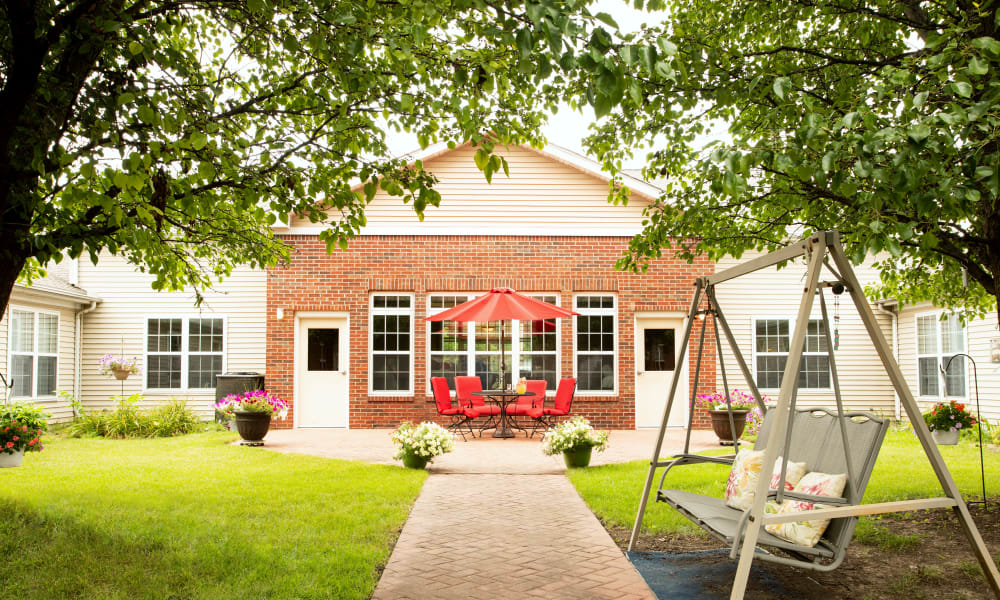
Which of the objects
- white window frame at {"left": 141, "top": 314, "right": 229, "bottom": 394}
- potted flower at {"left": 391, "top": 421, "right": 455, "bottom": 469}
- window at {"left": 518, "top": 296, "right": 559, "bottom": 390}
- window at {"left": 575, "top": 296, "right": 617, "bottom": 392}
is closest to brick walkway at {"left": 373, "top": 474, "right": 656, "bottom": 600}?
potted flower at {"left": 391, "top": 421, "right": 455, "bottom": 469}

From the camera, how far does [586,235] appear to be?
48.3 ft

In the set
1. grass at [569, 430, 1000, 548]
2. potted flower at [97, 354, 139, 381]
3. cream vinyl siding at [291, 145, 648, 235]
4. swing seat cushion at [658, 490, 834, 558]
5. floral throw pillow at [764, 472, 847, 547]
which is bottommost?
grass at [569, 430, 1000, 548]

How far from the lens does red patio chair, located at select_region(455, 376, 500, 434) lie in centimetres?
1297

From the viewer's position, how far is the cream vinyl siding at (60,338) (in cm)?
1345

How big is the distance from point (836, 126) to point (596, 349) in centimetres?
1095

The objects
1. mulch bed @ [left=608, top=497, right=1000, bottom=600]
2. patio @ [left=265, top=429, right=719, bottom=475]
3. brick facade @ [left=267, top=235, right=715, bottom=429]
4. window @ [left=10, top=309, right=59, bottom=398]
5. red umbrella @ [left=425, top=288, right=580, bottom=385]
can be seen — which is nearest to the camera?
mulch bed @ [left=608, top=497, right=1000, bottom=600]

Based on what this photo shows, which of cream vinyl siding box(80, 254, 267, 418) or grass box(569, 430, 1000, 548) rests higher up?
cream vinyl siding box(80, 254, 267, 418)

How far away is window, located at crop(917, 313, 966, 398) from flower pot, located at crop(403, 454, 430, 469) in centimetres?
1016

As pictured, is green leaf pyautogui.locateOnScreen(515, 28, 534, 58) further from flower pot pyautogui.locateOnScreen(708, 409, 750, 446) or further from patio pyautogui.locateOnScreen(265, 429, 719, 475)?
flower pot pyautogui.locateOnScreen(708, 409, 750, 446)

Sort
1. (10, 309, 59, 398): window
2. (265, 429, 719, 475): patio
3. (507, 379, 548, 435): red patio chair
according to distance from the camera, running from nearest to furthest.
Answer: (265, 429, 719, 475): patio
(507, 379, 548, 435): red patio chair
(10, 309, 59, 398): window

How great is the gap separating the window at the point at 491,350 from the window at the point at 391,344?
479 mm

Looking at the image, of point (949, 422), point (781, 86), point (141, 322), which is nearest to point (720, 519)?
point (781, 86)

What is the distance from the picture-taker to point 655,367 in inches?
591

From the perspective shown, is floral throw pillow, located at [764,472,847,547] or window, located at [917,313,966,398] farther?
window, located at [917,313,966,398]
